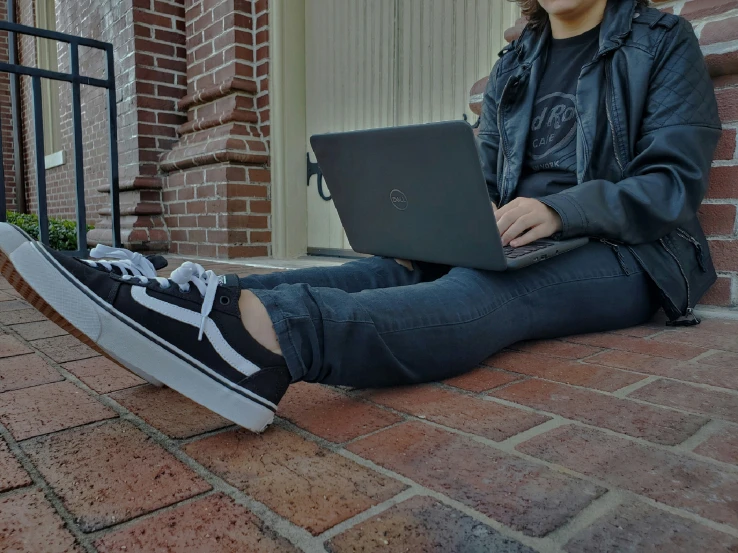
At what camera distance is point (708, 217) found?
5.16 ft

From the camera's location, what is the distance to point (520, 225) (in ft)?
3.59

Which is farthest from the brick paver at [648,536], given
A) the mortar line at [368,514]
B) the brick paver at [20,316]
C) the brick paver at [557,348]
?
the brick paver at [20,316]

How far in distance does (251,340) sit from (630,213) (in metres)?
0.86

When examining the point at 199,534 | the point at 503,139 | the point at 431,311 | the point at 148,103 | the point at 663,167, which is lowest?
the point at 199,534

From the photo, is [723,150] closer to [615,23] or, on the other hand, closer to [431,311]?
[615,23]

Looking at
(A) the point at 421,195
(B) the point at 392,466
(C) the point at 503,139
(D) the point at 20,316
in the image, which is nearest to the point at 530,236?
(A) the point at 421,195

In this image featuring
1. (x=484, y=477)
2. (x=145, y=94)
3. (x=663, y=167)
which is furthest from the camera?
(x=145, y=94)

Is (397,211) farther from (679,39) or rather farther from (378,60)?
(378,60)

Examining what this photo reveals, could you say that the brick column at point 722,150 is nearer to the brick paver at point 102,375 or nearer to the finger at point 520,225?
the finger at point 520,225

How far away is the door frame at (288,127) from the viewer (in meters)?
3.20

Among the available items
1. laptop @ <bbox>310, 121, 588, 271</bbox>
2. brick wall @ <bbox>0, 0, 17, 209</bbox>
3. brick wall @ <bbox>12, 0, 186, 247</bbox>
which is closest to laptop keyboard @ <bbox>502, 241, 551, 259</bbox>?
laptop @ <bbox>310, 121, 588, 271</bbox>

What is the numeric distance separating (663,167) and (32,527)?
4.16ft

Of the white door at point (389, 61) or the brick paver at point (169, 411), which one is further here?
the white door at point (389, 61)

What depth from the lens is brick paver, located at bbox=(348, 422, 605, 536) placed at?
60cm
